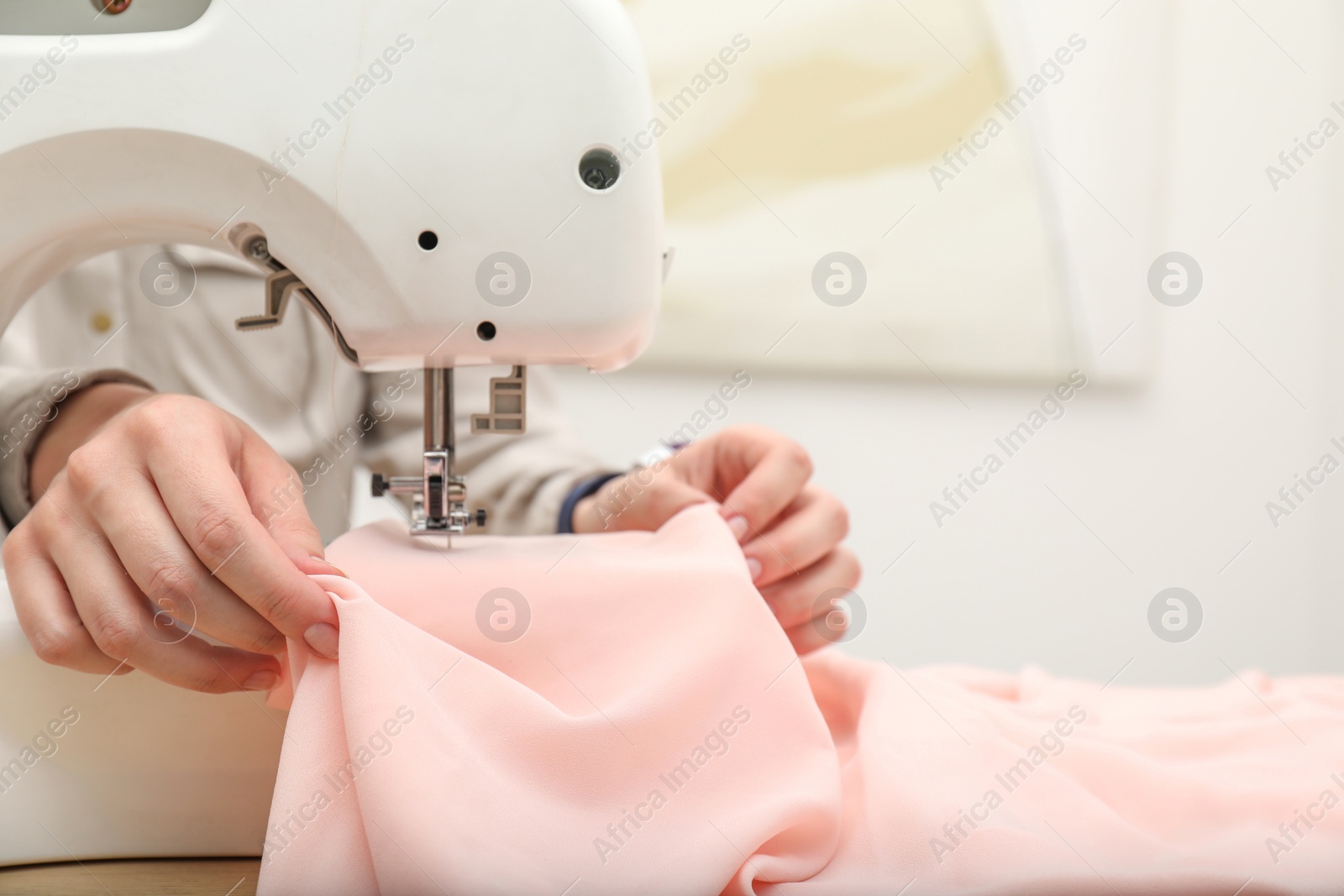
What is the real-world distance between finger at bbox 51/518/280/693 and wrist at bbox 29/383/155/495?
0.19 metres

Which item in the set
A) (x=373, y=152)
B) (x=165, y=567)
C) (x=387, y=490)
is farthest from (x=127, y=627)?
(x=373, y=152)

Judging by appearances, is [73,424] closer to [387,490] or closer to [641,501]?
[387,490]

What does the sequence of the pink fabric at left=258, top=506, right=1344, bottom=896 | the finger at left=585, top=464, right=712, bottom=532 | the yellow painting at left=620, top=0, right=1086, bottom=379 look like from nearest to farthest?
1. the pink fabric at left=258, top=506, right=1344, bottom=896
2. the finger at left=585, top=464, right=712, bottom=532
3. the yellow painting at left=620, top=0, right=1086, bottom=379

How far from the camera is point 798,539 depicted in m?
0.87

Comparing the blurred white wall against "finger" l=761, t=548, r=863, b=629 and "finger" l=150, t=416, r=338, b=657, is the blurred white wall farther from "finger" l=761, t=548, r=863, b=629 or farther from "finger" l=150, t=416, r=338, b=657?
"finger" l=150, t=416, r=338, b=657

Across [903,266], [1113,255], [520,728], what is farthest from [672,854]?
[1113,255]

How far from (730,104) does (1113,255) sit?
2.69 ft

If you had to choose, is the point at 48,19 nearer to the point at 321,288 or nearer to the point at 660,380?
the point at 321,288

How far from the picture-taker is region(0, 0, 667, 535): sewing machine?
0.58 metres

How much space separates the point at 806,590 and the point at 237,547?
1.71ft

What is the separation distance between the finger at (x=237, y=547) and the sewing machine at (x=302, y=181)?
121 millimetres

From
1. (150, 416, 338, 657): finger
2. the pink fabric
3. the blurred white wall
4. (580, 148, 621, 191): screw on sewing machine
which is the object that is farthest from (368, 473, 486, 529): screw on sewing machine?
the blurred white wall

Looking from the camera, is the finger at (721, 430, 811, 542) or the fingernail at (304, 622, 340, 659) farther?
the finger at (721, 430, 811, 542)

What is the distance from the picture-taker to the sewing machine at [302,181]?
59cm
